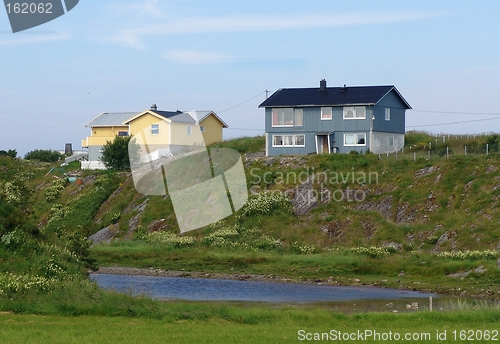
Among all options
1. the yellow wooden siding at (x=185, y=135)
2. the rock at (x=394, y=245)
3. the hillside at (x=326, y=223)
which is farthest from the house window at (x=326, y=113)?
the rock at (x=394, y=245)

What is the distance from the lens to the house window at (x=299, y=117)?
67000mm

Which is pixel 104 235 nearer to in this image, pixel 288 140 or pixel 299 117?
pixel 288 140

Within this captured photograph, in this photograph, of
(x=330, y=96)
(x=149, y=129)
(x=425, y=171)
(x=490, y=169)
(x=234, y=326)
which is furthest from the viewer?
(x=149, y=129)

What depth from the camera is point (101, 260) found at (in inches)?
1938

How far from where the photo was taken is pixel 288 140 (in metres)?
67.6

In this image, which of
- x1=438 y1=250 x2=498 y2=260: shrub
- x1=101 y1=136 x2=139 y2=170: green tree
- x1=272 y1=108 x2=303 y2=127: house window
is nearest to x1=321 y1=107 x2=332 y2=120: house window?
x1=272 y1=108 x2=303 y2=127: house window

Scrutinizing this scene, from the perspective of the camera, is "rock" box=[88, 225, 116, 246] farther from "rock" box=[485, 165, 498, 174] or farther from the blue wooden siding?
"rock" box=[485, 165, 498, 174]

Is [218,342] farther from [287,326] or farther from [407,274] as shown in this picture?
[407,274]

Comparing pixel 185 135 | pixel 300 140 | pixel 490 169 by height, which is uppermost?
pixel 185 135

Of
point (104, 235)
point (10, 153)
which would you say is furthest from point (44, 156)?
point (104, 235)

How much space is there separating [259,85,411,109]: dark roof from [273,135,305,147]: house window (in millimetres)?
2769

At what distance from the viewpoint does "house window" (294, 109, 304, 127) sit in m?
67.0

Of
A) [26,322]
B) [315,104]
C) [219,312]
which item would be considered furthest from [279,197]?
[26,322]

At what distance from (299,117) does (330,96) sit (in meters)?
3.37
